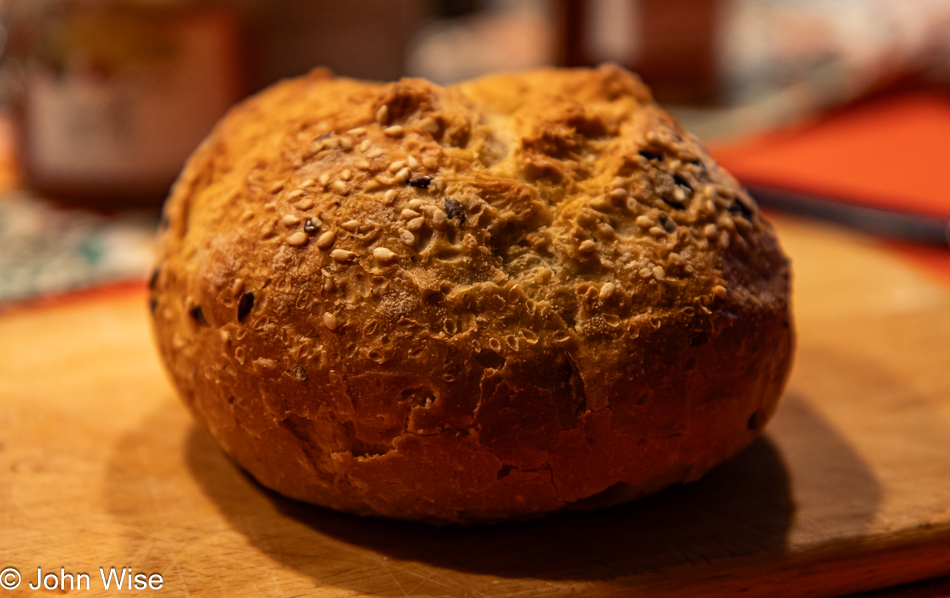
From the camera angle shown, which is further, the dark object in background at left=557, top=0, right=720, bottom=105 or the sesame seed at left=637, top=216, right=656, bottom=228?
the dark object in background at left=557, top=0, right=720, bottom=105

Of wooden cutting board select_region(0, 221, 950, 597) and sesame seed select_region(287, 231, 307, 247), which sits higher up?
sesame seed select_region(287, 231, 307, 247)

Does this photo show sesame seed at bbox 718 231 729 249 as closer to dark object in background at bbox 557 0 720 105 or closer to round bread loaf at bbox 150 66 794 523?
round bread loaf at bbox 150 66 794 523

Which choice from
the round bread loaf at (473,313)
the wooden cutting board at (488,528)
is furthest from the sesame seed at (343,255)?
the wooden cutting board at (488,528)

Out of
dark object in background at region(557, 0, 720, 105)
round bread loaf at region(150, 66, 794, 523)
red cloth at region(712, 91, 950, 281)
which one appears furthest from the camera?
dark object in background at region(557, 0, 720, 105)

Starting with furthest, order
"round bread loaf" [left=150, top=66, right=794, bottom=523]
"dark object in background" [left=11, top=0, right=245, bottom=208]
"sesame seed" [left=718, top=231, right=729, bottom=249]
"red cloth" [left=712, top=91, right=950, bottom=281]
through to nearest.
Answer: "red cloth" [left=712, top=91, right=950, bottom=281] → "dark object in background" [left=11, top=0, right=245, bottom=208] → "sesame seed" [left=718, top=231, right=729, bottom=249] → "round bread loaf" [left=150, top=66, right=794, bottom=523]

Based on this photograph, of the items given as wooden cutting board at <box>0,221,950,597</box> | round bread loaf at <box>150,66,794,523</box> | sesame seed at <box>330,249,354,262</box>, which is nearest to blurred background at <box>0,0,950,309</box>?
wooden cutting board at <box>0,221,950,597</box>

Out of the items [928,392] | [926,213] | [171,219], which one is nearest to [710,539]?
[928,392]

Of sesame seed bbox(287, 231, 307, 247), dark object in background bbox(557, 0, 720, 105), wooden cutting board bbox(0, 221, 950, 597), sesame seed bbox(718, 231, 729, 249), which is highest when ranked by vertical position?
sesame seed bbox(287, 231, 307, 247)

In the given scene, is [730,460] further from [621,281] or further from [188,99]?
[188,99]

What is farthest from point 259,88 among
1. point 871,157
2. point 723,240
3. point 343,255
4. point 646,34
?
point 871,157
